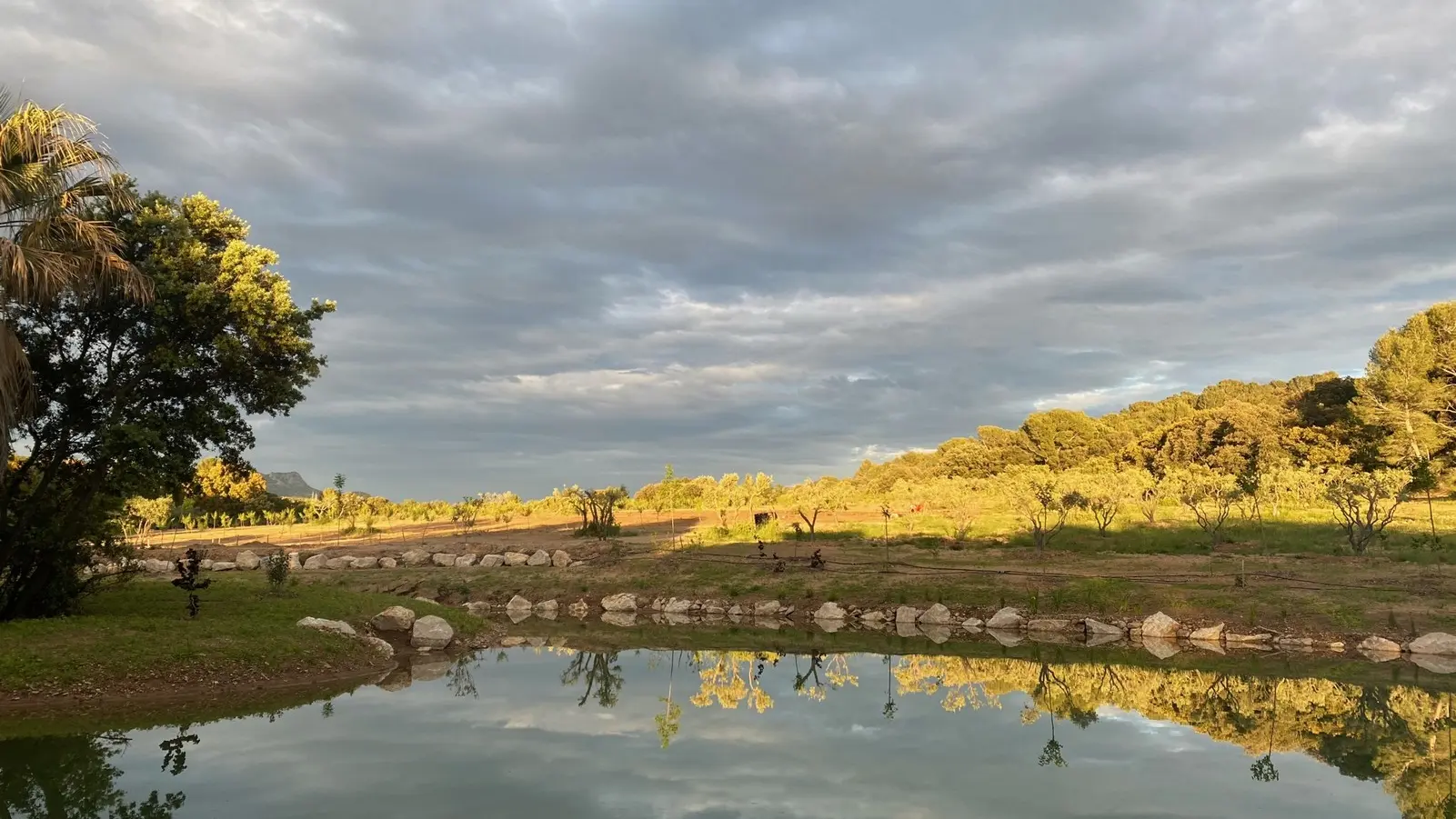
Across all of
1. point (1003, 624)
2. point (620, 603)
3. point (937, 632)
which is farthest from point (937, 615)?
point (620, 603)

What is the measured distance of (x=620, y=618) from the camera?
34594 millimetres

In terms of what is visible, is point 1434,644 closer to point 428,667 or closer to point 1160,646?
point 1160,646

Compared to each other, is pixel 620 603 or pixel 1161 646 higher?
pixel 620 603

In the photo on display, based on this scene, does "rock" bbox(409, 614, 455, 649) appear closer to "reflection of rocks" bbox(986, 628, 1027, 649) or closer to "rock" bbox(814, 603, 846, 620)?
"rock" bbox(814, 603, 846, 620)

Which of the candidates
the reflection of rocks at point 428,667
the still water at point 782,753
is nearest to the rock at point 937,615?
the still water at point 782,753

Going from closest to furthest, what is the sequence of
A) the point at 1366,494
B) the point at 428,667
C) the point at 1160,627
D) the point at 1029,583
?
the point at 428,667 → the point at 1160,627 → the point at 1029,583 → the point at 1366,494

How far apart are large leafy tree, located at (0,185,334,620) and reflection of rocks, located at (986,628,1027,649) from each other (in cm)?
2294

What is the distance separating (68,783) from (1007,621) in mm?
26385

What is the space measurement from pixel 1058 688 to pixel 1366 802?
811cm

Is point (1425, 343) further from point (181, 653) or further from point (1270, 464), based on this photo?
point (181, 653)

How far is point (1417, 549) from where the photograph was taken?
112 ft

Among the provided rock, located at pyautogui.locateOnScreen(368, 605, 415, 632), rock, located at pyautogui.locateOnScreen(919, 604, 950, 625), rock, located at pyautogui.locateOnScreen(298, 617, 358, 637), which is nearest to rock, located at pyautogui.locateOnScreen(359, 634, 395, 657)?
rock, located at pyautogui.locateOnScreen(298, 617, 358, 637)

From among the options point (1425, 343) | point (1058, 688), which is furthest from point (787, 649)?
point (1425, 343)

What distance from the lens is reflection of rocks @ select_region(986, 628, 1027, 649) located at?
26.6 m
